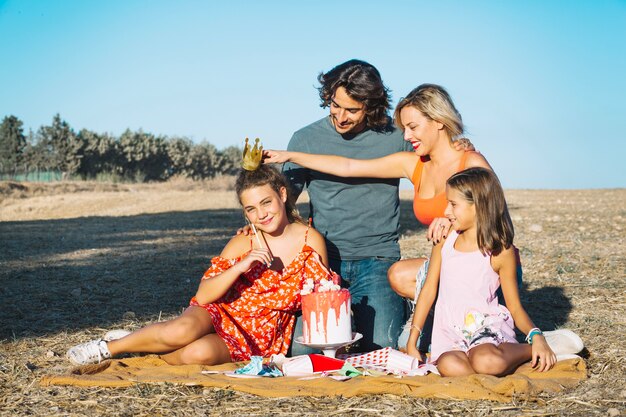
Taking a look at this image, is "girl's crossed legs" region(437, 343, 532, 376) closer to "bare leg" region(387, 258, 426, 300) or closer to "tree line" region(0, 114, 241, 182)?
"bare leg" region(387, 258, 426, 300)

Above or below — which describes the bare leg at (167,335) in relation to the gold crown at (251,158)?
below

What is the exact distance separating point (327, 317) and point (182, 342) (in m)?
1.00

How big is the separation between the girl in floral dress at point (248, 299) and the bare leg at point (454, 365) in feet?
3.53

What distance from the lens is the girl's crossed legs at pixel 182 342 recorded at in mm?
4617

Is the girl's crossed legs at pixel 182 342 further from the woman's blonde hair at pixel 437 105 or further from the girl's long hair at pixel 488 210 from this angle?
the woman's blonde hair at pixel 437 105

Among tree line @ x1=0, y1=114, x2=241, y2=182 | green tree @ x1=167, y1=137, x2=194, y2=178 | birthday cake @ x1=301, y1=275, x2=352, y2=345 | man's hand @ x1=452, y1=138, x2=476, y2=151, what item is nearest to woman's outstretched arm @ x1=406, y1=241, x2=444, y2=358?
birthday cake @ x1=301, y1=275, x2=352, y2=345

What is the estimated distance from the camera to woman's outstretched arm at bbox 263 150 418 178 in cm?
535

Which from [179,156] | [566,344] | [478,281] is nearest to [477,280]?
[478,281]

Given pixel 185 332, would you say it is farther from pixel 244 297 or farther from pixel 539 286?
pixel 539 286

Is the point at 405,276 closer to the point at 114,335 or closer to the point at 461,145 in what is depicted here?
the point at 461,145

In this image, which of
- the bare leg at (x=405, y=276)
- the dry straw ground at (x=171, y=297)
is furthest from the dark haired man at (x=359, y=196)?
the dry straw ground at (x=171, y=297)

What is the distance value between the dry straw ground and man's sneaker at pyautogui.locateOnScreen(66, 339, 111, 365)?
164 millimetres

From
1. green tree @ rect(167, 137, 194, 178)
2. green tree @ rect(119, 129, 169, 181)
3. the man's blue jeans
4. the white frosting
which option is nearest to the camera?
the white frosting

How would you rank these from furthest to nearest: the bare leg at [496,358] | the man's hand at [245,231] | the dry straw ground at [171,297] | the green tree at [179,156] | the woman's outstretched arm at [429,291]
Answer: the green tree at [179,156], the man's hand at [245,231], the woman's outstretched arm at [429,291], the bare leg at [496,358], the dry straw ground at [171,297]
